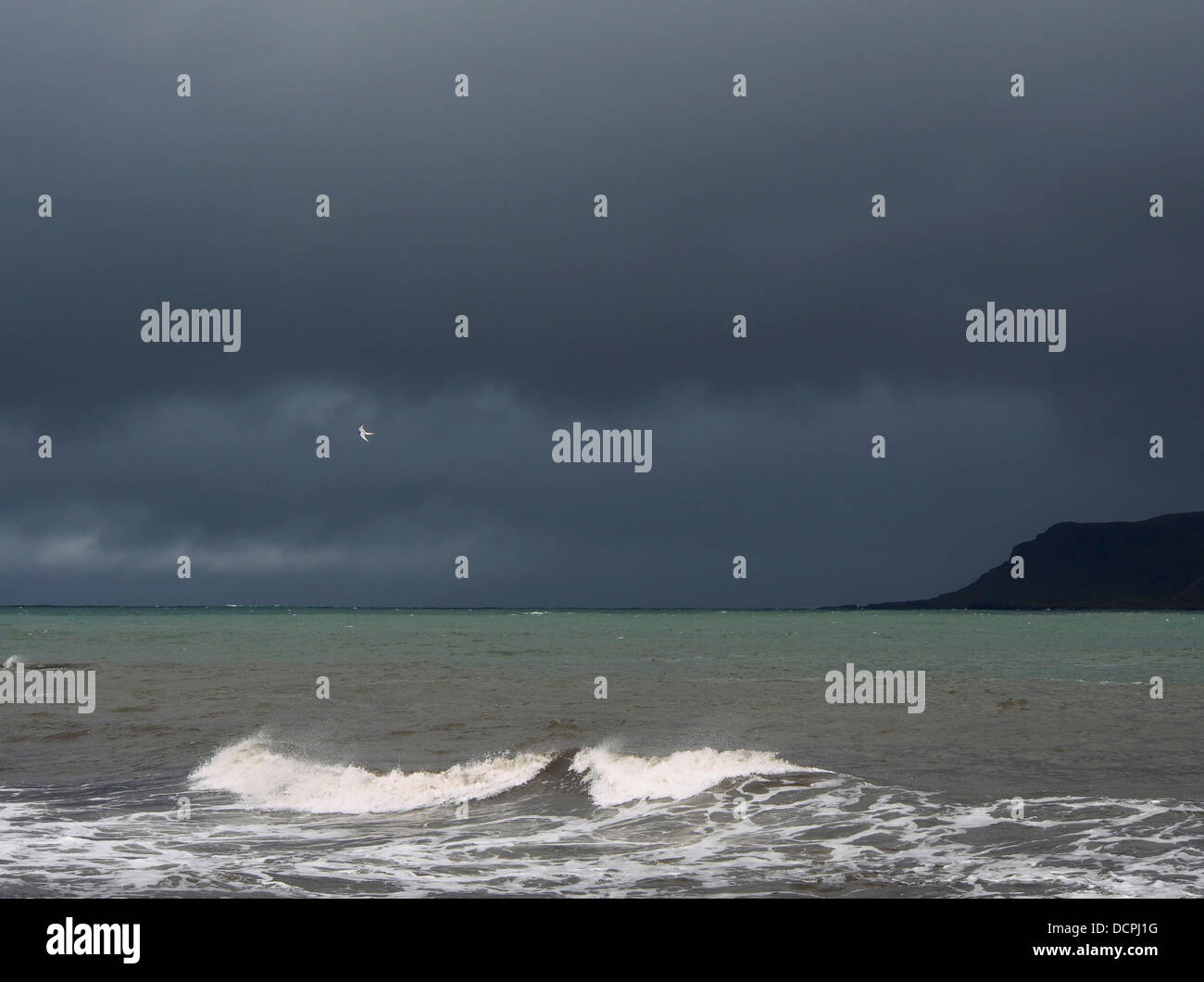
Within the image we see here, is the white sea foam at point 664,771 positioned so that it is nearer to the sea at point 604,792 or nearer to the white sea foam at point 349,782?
the sea at point 604,792

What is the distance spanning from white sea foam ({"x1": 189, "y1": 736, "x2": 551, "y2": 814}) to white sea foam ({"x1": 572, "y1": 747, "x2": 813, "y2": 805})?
4.52ft

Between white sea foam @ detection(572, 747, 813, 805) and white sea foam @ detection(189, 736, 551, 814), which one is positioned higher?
white sea foam @ detection(572, 747, 813, 805)

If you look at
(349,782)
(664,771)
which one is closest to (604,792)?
(664,771)

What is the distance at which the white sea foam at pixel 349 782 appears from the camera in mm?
20312

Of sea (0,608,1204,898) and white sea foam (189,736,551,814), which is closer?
sea (0,608,1204,898)

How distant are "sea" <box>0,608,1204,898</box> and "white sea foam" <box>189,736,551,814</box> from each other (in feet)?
0.30

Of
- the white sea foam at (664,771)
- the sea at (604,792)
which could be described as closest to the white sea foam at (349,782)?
the sea at (604,792)

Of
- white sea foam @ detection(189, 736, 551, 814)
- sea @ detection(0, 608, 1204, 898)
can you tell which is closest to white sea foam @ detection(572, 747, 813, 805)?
sea @ detection(0, 608, 1204, 898)

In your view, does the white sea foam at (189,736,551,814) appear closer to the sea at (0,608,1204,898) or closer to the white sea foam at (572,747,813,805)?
the sea at (0,608,1204,898)

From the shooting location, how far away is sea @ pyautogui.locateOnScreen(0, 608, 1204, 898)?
13922mm
